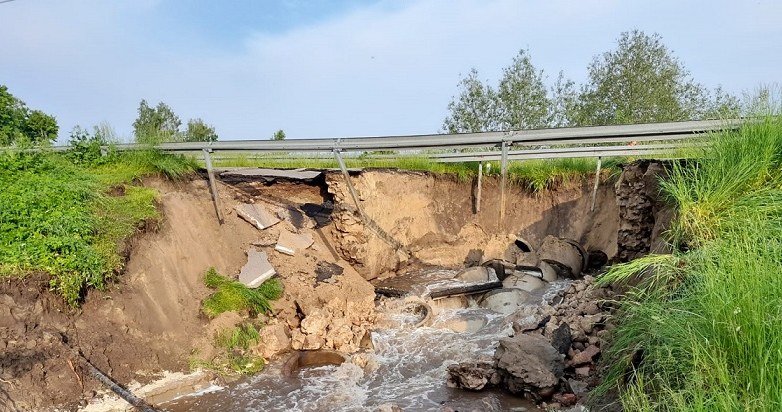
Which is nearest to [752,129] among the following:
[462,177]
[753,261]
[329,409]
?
[753,261]

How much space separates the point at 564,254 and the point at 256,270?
6.77m

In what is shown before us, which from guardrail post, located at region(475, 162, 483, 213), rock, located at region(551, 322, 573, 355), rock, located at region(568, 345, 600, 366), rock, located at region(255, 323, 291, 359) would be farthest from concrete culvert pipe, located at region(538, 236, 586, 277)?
rock, located at region(255, 323, 291, 359)

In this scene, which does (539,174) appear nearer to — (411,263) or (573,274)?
(573,274)

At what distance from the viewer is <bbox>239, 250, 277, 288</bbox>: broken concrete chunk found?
893 centimetres

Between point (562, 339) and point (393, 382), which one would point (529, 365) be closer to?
point (562, 339)

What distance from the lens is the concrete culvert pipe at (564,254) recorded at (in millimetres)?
11281

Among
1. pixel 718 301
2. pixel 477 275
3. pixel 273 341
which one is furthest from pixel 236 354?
pixel 718 301

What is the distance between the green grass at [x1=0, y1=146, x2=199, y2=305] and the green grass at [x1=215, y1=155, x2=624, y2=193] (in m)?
5.26

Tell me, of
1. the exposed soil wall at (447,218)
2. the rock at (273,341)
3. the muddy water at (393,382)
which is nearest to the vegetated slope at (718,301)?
the muddy water at (393,382)

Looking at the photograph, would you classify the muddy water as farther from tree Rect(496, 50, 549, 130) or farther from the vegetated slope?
tree Rect(496, 50, 549, 130)

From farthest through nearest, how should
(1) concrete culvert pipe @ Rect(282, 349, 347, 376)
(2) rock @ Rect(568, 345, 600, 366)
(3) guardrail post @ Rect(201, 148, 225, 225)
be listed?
(3) guardrail post @ Rect(201, 148, 225, 225) < (1) concrete culvert pipe @ Rect(282, 349, 347, 376) < (2) rock @ Rect(568, 345, 600, 366)

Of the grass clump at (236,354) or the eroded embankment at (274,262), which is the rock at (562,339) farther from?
the grass clump at (236,354)

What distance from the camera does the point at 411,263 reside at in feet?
42.9

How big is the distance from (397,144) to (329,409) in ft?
19.0
